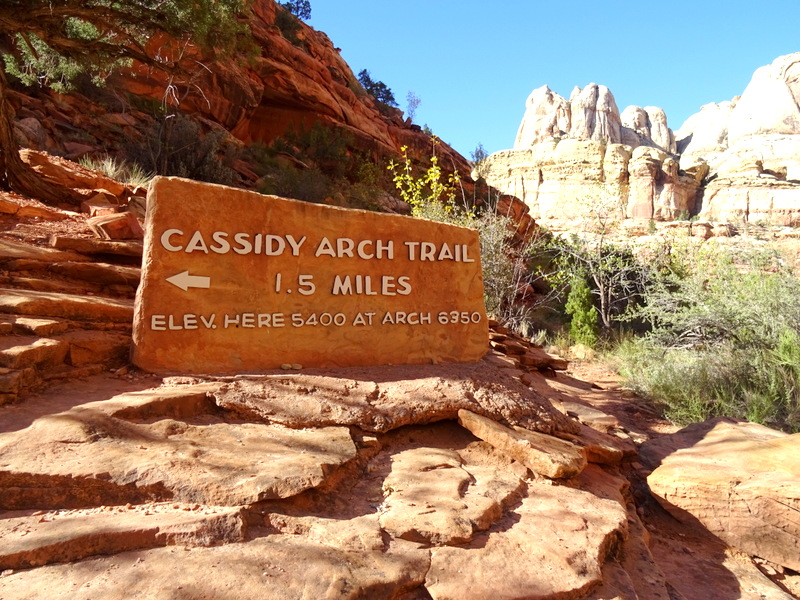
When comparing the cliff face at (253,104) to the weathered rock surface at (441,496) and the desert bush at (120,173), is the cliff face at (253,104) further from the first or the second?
the weathered rock surface at (441,496)

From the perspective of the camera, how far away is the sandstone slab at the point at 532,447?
329 cm

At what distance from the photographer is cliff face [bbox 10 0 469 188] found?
1166cm

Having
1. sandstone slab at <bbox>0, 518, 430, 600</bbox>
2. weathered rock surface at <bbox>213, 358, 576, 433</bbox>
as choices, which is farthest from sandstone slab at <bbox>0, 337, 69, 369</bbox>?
sandstone slab at <bbox>0, 518, 430, 600</bbox>

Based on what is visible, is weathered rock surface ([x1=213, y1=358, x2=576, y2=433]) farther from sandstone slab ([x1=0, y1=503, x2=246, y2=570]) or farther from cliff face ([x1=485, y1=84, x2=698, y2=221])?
cliff face ([x1=485, y1=84, x2=698, y2=221])

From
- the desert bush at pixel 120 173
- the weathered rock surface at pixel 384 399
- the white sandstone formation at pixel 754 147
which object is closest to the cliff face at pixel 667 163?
the white sandstone formation at pixel 754 147

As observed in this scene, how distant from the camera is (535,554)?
2.44 metres

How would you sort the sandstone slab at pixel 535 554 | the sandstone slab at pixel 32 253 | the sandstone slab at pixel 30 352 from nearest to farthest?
the sandstone slab at pixel 535 554 → the sandstone slab at pixel 30 352 → the sandstone slab at pixel 32 253

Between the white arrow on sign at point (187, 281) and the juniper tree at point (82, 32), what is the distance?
210 inches

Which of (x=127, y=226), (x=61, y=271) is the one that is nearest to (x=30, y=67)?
(x=127, y=226)

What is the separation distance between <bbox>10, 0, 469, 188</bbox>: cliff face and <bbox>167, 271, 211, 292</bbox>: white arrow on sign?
24.6 feet

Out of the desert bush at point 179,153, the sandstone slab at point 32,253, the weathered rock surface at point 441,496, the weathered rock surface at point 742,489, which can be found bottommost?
the weathered rock surface at point 742,489

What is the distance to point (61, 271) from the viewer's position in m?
4.62

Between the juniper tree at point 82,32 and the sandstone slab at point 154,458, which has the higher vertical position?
the juniper tree at point 82,32

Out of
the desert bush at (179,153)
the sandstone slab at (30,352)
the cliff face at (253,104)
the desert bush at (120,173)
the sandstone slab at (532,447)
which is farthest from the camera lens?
the cliff face at (253,104)
